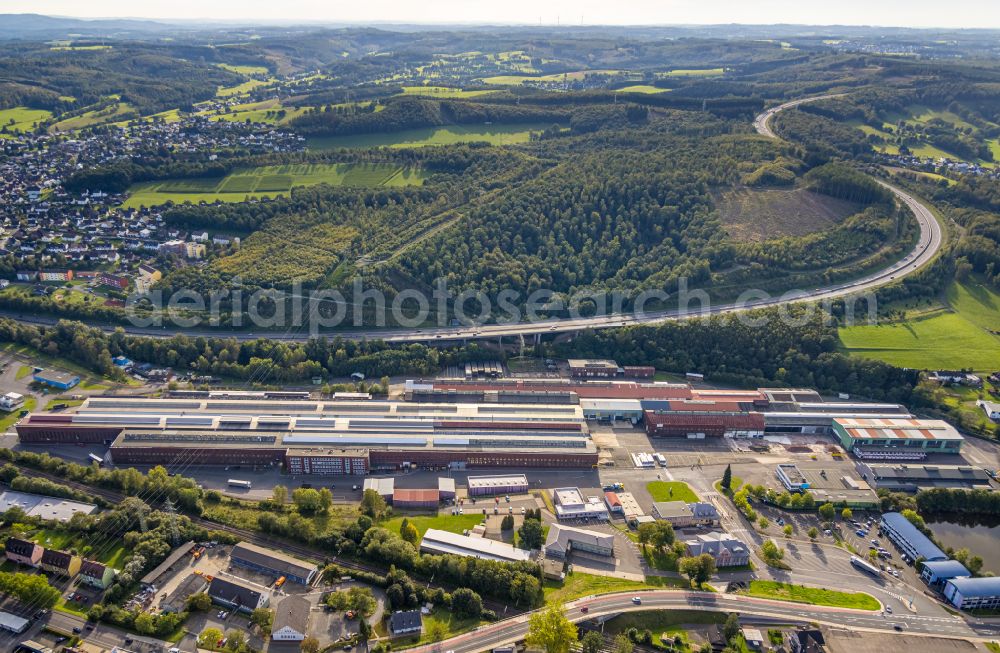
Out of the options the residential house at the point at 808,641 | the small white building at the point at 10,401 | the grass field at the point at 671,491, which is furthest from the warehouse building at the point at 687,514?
the small white building at the point at 10,401

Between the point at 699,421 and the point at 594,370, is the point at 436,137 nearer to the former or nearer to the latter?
the point at 594,370

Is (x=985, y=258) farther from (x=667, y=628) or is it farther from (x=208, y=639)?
(x=208, y=639)

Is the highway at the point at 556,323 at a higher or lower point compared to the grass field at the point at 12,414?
higher

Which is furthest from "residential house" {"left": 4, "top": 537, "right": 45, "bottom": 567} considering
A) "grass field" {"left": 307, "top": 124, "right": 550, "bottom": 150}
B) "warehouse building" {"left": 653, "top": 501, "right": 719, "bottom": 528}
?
"grass field" {"left": 307, "top": 124, "right": 550, "bottom": 150}

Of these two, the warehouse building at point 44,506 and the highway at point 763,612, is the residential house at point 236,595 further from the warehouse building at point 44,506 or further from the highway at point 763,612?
the highway at point 763,612

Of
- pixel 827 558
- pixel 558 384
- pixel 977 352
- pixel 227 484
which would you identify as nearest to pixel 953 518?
pixel 827 558

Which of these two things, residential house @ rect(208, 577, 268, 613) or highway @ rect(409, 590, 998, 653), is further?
highway @ rect(409, 590, 998, 653)

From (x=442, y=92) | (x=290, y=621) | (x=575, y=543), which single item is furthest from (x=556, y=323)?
(x=442, y=92)

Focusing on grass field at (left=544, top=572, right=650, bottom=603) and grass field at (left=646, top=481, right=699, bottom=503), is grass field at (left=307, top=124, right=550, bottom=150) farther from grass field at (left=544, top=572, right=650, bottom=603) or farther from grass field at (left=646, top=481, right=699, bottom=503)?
grass field at (left=544, top=572, right=650, bottom=603)
